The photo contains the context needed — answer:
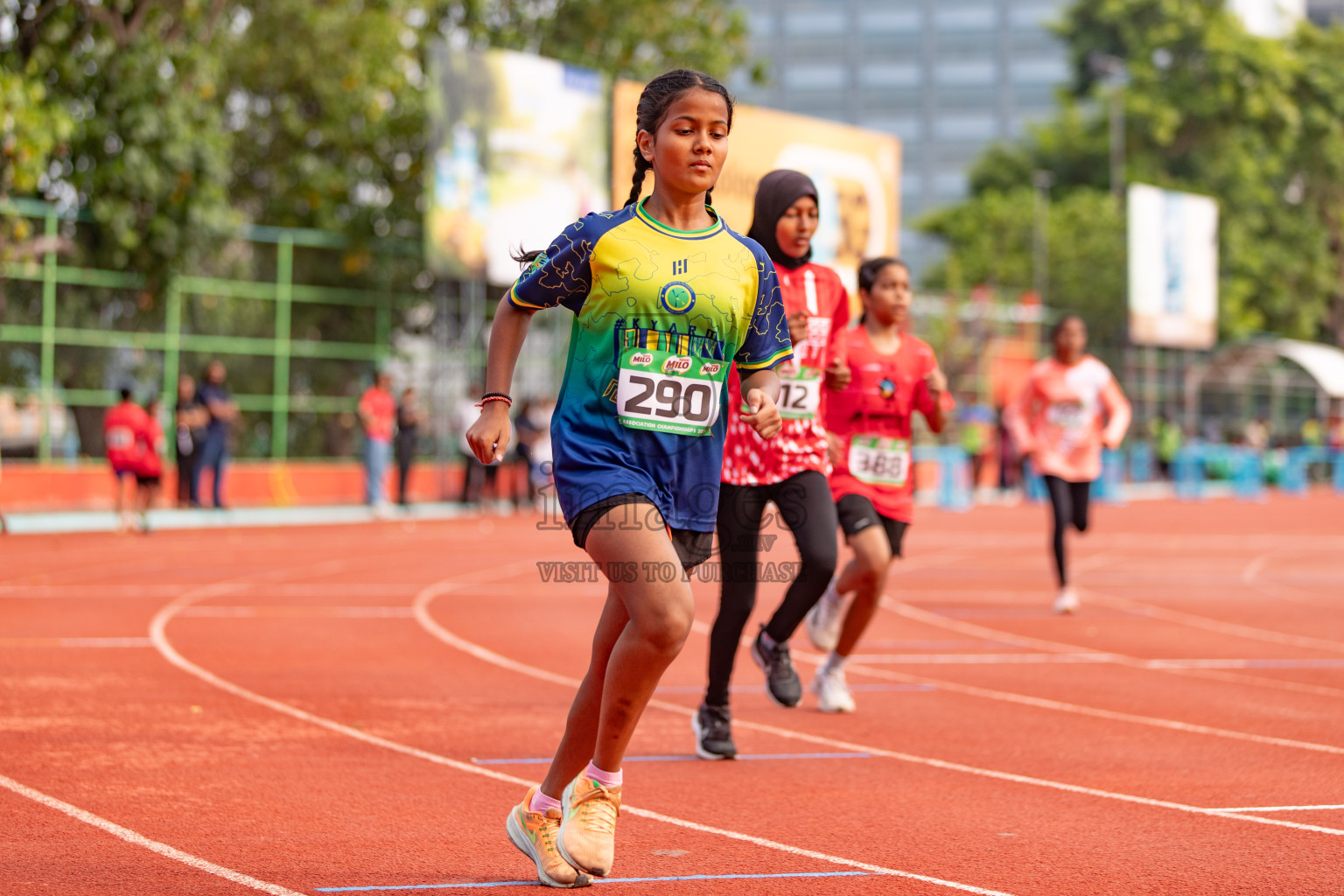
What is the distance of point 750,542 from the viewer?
625cm

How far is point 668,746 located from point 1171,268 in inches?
1363

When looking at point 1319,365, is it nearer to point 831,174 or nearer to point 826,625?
point 831,174

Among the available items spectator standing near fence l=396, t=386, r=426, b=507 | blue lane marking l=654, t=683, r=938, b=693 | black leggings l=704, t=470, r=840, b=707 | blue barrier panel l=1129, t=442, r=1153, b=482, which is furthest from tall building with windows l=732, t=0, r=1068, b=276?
black leggings l=704, t=470, r=840, b=707

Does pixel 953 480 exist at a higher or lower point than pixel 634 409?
lower

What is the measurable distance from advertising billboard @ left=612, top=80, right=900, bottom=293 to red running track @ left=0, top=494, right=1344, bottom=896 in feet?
49.5

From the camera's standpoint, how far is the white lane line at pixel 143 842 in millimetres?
4094

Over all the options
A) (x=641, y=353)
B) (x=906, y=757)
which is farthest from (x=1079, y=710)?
(x=641, y=353)

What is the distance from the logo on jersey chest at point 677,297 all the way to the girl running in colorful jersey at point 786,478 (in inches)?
69.2

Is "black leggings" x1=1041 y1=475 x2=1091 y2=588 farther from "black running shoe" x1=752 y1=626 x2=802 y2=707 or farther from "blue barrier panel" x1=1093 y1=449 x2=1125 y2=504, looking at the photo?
"blue barrier panel" x1=1093 y1=449 x2=1125 y2=504

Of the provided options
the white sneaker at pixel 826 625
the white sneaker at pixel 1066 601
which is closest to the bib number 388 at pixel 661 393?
the white sneaker at pixel 826 625

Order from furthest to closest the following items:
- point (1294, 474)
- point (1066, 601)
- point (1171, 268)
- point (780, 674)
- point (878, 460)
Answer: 1. point (1294, 474)
2. point (1171, 268)
3. point (1066, 601)
4. point (878, 460)
5. point (780, 674)

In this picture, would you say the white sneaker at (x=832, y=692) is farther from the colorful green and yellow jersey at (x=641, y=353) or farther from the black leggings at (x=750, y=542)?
the colorful green and yellow jersey at (x=641, y=353)

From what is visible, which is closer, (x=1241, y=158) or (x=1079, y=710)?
(x=1079, y=710)

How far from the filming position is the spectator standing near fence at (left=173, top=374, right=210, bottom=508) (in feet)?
67.9
